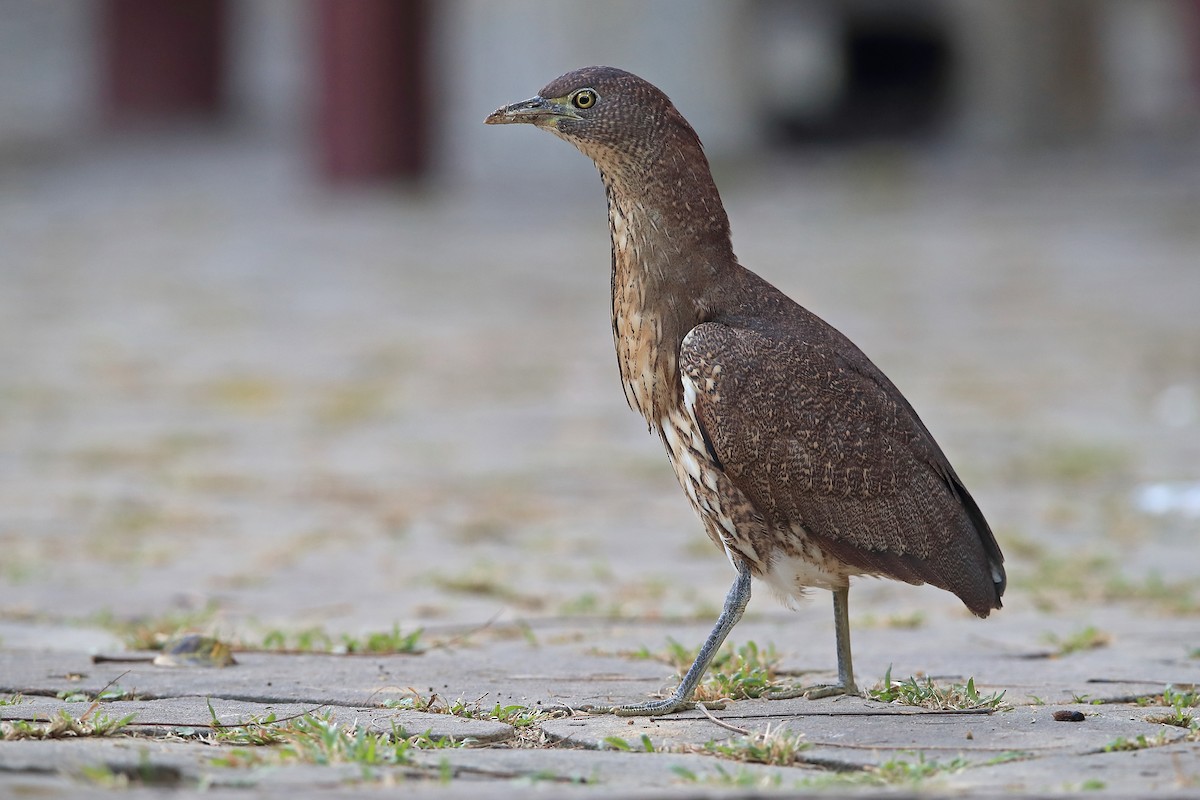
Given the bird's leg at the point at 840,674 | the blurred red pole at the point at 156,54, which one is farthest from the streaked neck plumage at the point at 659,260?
the blurred red pole at the point at 156,54

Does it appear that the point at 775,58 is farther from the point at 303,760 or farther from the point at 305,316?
the point at 303,760

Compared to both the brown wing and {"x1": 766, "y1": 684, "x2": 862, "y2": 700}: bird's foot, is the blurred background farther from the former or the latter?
the brown wing

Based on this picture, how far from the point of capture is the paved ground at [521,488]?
3275 mm

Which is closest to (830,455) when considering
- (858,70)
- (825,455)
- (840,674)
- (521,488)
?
(825,455)

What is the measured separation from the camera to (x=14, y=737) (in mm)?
3139

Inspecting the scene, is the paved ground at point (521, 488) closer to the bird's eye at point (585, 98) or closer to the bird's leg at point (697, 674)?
the bird's leg at point (697, 674)

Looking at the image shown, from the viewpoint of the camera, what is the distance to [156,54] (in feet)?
67.5

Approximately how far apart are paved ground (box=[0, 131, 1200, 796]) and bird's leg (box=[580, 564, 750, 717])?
74 mm

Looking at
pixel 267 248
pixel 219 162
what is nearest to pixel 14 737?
pixel 267 248

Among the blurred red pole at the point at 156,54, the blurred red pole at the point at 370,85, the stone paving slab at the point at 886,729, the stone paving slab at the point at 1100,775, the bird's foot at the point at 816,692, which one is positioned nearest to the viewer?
the stone paving slab at the point at 1100,775

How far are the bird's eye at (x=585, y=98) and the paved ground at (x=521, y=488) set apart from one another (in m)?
1.27

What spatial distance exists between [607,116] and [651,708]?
1.25 m

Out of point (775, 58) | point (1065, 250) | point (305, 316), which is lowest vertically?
point (305, 316)

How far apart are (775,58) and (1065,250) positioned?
29.4 feet
